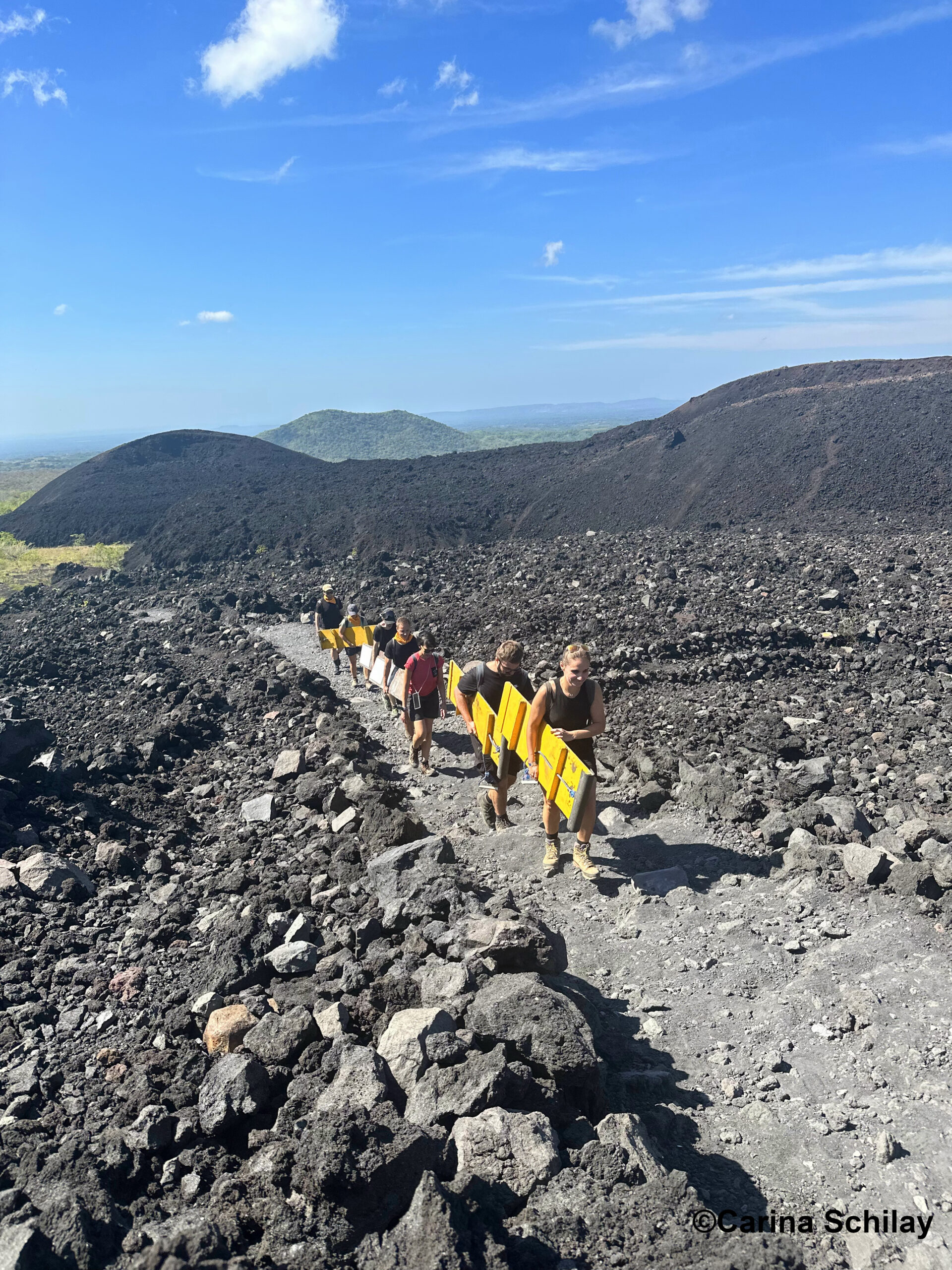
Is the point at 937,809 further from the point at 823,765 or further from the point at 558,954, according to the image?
the point at 558,954

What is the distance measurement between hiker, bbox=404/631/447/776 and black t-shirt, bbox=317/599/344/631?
4689mm

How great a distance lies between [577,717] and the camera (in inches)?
241

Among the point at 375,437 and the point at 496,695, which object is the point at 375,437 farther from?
the point at 496,695

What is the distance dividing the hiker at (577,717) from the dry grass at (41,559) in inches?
925

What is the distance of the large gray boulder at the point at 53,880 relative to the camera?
6.39m

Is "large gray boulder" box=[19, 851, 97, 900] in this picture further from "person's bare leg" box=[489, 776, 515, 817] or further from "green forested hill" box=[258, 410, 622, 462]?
"green forested hill" box=[258, 410, 622, 462]

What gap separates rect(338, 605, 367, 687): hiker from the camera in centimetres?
1276

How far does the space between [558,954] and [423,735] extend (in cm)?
453

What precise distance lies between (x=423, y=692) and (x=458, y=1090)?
17.7 feet

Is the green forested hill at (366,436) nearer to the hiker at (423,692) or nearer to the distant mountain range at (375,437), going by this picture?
the distant mountain range at (375,437)

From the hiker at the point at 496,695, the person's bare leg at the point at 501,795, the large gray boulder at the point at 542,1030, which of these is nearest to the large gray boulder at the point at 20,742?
the hiker at the point at 496,695

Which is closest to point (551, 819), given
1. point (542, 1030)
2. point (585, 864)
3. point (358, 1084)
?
point (585, 864)

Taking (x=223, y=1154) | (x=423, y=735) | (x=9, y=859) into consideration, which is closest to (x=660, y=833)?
(x=423, y=735)

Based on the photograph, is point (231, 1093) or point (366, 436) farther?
point (366, 436)
